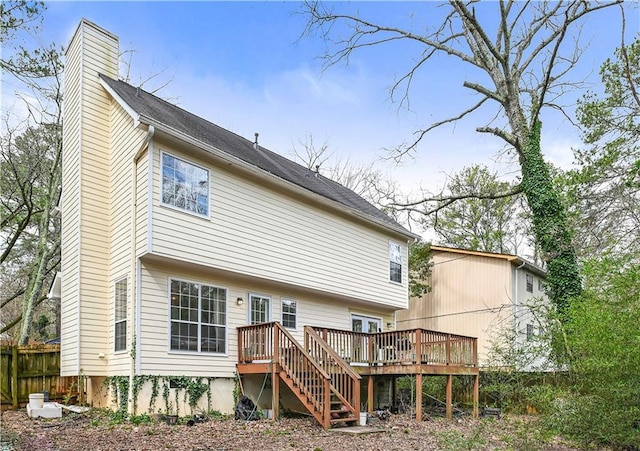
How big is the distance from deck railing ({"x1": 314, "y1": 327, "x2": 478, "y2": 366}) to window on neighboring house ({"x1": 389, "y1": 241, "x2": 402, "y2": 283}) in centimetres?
423

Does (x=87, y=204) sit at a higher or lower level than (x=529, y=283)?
higher

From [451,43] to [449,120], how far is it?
2.48m

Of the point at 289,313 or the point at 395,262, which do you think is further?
the point at 395,262

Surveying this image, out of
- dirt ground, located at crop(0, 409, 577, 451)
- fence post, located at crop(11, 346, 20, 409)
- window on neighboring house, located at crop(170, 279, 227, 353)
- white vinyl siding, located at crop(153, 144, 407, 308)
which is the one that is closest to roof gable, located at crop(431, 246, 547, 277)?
white vinyl siding, located at crop(153, 144, 407, 308)

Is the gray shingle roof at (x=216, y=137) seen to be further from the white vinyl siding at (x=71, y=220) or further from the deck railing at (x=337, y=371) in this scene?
the deck railing at (x=337, y=371)

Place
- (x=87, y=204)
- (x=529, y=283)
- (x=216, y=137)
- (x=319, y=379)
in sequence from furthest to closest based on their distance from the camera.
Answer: (x=529, y=283), (x=216, y=137), (x=87, y=204), (x=319, y=379)

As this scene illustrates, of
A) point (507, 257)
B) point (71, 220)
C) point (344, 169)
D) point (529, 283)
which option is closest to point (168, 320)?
point (71, 220)

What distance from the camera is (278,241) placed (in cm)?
1284

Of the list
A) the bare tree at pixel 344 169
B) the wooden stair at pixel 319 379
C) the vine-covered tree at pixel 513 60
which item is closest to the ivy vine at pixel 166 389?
the wooden stair at pixel 319 379

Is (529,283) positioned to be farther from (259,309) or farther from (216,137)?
(216,137)

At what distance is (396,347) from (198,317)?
4.64m

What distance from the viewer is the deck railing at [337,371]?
10039 mm

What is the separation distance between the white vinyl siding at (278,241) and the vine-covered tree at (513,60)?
404 centimetres

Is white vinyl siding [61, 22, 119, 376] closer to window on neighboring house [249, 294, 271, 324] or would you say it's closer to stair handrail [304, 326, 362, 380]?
window on neighboring house [249, 294, 271, 324]
